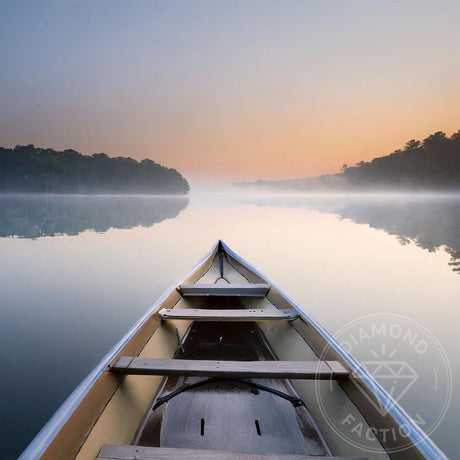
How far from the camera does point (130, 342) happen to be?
220cm

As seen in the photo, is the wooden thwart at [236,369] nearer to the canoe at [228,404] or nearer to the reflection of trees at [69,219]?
the canoe at [228,404]

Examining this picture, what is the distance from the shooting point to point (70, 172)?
86125 millimetres

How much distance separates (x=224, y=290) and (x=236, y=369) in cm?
190

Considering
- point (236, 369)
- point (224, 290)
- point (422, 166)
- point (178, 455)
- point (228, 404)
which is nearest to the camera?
point (178, 455)

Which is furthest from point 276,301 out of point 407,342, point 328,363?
point 407,342

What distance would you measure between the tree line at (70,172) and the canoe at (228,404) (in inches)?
3822

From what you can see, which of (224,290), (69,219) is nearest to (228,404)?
(224,290)

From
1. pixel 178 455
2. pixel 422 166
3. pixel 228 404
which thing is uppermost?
pixel 422 166

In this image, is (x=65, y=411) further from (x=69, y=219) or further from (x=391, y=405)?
(x=69, y=219)

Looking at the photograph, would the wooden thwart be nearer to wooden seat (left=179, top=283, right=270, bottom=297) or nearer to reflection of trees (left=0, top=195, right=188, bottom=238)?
wooden seat (left=179, top=283, right=270, bottom=297)

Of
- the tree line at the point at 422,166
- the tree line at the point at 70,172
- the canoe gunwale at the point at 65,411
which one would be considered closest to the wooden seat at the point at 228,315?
the canoe gunwale at the point at 65,411

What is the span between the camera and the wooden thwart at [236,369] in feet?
6.05

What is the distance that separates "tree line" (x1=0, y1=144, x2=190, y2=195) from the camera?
8150 cm

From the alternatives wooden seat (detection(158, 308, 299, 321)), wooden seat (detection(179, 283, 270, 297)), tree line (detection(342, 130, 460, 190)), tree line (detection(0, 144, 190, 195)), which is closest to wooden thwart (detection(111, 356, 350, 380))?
wooden seat (detection(158, 308, 299, 321))
